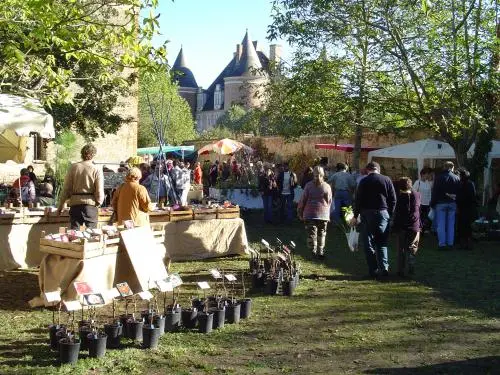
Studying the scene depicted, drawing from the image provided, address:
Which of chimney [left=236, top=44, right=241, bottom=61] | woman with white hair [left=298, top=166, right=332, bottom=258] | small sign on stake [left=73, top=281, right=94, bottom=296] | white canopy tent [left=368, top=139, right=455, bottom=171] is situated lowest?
small sign on stake [left=73, top=281, right=94, bottom=296]

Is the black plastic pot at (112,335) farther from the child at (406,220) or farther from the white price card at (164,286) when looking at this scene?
the child at (406,220)

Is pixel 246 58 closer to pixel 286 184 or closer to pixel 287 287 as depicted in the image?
pixel 286 184

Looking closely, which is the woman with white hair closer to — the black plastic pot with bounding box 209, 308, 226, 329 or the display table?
the display table

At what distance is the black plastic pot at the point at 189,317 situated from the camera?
261 inches

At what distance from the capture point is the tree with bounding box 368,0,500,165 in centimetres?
1588

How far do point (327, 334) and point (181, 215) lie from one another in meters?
4.91

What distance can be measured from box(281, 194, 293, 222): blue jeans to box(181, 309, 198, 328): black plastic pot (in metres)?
11.0

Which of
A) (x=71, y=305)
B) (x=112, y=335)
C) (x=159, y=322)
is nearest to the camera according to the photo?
(x=71, y=305)

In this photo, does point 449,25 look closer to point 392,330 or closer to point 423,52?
point 423,52

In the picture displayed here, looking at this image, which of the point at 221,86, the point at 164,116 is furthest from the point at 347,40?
the point at 221,86

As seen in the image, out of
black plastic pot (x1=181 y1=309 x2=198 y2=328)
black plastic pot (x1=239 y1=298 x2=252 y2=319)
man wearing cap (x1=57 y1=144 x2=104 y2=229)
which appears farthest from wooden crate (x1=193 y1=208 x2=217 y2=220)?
black plastic pot (x1=181 y1=309 x2=198 y2=328)

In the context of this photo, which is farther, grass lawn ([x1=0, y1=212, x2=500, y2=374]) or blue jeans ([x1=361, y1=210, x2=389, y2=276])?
blue jeans ([x1=361, y1=210, x2=389, y2=276])

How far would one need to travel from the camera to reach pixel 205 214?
37.6 ft

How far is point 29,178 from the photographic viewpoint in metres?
15.6
